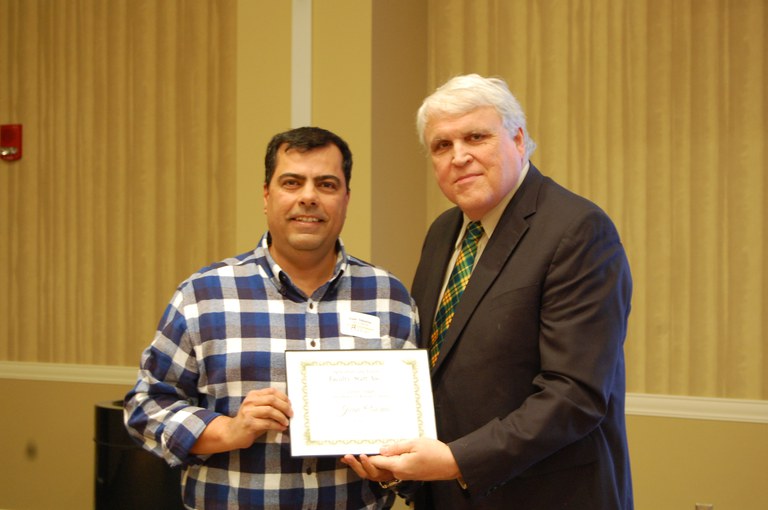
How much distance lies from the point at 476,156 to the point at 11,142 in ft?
12.2

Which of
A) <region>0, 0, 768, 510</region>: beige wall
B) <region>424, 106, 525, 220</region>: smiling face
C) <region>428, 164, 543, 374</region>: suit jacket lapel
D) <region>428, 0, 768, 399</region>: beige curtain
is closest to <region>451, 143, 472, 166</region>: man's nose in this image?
<region>424, 106, 525, 220</region>: smiling face

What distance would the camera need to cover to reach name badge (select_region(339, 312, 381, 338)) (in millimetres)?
1896

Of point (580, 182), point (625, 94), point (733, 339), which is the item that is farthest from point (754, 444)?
point (625, 94)

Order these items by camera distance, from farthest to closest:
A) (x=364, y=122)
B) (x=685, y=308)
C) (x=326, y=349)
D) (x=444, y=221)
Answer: (x=685, y=308) < (x=364, y=122) < (x=444, y=221) < (x=326, y=349)

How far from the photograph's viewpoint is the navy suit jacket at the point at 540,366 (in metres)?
1.72

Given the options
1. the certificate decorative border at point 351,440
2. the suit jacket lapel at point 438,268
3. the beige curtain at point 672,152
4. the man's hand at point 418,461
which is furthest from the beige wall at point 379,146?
the man's hand at point 418,461

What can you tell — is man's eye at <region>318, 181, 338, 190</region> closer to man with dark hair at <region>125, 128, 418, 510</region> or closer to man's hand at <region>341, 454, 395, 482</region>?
man with dark hair at <region>125, 128, 418, 510</region>

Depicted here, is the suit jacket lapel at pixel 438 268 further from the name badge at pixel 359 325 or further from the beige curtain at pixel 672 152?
the beige curtain at pixel 672 152

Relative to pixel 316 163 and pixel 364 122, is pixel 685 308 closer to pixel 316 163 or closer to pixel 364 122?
pixel 364 122

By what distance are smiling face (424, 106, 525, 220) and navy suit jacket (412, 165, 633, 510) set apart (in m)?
0.07

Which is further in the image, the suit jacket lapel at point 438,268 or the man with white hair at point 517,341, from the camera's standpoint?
the suit jacket lapel at point 438,268

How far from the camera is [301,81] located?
3.45 metres

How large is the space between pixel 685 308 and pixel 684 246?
0.28m

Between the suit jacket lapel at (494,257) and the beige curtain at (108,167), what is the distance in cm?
263
